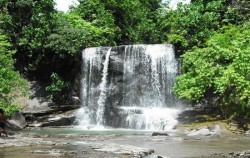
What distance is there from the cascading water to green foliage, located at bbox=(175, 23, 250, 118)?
2.97 m

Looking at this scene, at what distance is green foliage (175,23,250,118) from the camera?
67.1 ft

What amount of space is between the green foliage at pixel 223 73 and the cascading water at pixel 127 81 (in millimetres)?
2973

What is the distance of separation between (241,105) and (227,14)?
9.62 metres

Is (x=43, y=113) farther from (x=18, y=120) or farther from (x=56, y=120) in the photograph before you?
(x=18, y=120)

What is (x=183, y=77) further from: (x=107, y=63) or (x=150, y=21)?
(x=150, y=21)

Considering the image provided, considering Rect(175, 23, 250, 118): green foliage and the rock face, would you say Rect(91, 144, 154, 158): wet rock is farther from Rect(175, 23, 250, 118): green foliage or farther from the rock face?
the rock face

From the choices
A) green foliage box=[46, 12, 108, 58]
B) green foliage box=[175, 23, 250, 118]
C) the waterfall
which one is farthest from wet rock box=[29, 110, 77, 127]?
green foliage box=[175, 23, 250, 118]

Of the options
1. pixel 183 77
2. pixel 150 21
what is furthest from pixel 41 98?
pixel 150 21

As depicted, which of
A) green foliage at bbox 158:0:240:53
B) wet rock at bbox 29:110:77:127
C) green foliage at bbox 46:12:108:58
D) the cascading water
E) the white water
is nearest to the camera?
the white water

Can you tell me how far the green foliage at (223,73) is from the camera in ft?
67.1

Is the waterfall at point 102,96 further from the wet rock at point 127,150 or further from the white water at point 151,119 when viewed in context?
the wet rock at point 127,150

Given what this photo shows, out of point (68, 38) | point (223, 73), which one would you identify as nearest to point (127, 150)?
point (223, 73)

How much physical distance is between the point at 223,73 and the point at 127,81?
820 cm

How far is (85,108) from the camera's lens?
27.5 m
